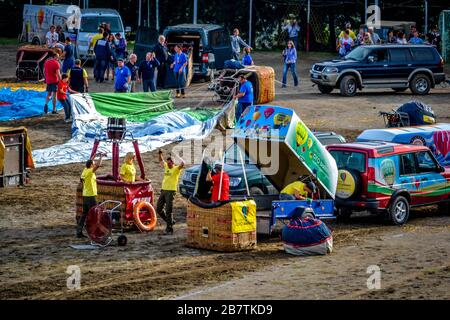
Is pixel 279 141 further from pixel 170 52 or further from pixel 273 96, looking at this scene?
pixel 170 52

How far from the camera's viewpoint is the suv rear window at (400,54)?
1540 inches

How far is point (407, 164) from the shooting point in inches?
893

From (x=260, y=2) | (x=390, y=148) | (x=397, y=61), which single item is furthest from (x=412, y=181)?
(x=260, y=2)

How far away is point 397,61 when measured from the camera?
3909cm

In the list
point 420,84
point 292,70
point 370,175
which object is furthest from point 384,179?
point 292,70

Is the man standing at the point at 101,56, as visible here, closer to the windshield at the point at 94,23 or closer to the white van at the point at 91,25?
the white van at the point at 91,25

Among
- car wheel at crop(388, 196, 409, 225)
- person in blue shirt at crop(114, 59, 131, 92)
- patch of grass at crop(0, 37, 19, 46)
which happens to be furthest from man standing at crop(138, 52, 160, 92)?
patch of grass at crop(0, 37, 19, 46)

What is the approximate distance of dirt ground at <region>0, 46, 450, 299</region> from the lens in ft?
53.6

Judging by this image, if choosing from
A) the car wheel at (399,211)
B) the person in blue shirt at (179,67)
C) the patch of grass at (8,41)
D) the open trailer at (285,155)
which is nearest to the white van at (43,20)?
the patch of grass at (8,41)

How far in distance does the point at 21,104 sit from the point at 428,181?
16.2 meters

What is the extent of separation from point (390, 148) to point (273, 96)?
47.7 ft

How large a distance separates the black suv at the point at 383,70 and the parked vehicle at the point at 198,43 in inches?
149

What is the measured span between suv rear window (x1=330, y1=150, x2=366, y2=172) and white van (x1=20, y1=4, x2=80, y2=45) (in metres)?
26.0
